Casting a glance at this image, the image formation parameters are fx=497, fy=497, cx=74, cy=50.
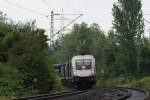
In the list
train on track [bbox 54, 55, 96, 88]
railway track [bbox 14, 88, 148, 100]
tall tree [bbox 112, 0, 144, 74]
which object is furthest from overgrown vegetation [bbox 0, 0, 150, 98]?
railway track [bbox 14, 88, 148, 100]

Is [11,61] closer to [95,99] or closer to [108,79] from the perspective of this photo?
[95,99]

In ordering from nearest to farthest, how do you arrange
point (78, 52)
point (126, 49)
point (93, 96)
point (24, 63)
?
point (93, 96)
point (24, 63)
point (126, 49)
point (78, 52)

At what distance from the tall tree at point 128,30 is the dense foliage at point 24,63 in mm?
37235

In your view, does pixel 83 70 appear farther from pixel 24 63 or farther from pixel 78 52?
pixel 78 52

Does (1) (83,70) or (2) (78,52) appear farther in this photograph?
(2) (78,52)

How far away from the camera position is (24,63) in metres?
41.2

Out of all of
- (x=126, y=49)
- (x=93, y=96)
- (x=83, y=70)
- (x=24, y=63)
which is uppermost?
(x=126, y=49)

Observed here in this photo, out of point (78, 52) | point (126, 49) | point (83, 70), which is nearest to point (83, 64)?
point (83, 70)

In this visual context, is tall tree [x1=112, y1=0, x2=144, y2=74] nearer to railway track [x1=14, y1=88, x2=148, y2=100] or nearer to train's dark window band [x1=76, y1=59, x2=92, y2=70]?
train's dark window band [x1=76, y1=59, x2=92, y2=70]

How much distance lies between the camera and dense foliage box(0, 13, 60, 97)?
38.1 meters

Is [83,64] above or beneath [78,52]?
beneath

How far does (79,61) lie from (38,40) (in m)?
6.95

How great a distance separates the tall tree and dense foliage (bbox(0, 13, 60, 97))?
37.2m

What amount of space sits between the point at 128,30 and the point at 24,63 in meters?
45.1
